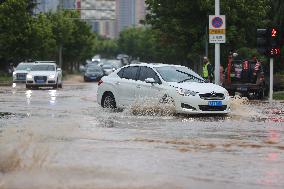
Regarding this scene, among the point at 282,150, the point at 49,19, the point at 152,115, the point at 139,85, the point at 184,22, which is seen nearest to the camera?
the point at 282,150

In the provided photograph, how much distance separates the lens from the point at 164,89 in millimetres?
19594

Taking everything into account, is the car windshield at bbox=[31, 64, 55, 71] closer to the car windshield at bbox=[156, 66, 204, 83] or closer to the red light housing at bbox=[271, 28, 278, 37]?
the red light housing at bbox=[271, 28, 278, 37]

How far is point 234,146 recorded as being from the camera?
12.6 metres

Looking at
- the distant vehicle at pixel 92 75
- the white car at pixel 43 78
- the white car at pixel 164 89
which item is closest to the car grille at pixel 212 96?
the white car at pixel 164 89

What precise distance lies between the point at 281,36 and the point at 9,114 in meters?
12.0

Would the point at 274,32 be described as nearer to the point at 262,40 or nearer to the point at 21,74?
the point at 262,40

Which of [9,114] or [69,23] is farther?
[69,23]

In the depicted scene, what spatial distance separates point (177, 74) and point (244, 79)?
35.6 feet

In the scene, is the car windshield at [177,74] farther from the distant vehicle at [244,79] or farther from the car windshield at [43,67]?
the car windshield at [43,67]

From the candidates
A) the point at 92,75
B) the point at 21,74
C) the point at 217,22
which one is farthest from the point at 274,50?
the point at 92,75

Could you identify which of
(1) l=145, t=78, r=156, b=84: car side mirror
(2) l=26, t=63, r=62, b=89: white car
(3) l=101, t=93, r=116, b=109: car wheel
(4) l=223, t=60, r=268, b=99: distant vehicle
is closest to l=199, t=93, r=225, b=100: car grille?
(1) l=145, t=78, r=156, b=84: car side mirror

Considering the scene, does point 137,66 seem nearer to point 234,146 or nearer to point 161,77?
point 161,77

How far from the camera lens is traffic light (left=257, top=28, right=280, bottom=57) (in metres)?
27.0

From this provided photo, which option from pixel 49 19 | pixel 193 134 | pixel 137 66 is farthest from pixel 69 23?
pixel 193 134
